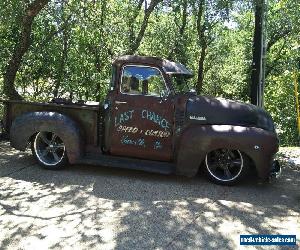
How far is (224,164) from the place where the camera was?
714 cm

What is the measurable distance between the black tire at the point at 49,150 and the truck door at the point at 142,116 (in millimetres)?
961

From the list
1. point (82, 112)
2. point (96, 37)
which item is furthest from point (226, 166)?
point (96, 37)

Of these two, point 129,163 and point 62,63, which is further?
point 62,63

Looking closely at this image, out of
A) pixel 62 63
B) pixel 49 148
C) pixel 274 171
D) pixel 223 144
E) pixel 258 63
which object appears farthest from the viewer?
pixel 62 63

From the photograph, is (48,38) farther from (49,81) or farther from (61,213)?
(61,213)

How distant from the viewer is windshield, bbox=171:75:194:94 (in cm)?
741

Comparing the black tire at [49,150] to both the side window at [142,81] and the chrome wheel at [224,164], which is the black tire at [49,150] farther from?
the chrome wheel at [224,164]

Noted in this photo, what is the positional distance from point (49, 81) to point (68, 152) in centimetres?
934

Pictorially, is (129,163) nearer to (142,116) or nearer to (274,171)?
(142,116)

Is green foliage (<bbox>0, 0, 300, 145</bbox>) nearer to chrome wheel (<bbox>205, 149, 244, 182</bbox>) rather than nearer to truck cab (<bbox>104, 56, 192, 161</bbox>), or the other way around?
truck cab (<bbox>104, 56, 192, 161</bbox>)

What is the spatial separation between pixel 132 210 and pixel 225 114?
2221 millimetres

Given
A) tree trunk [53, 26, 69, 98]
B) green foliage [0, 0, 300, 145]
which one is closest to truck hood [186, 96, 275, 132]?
green foliage [0, 0, 300, 145]

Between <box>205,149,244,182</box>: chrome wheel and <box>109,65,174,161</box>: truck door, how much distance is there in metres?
0.67

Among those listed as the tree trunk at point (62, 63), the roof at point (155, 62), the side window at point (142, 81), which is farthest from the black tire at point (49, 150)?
the tree trunk at point (62, 63)
